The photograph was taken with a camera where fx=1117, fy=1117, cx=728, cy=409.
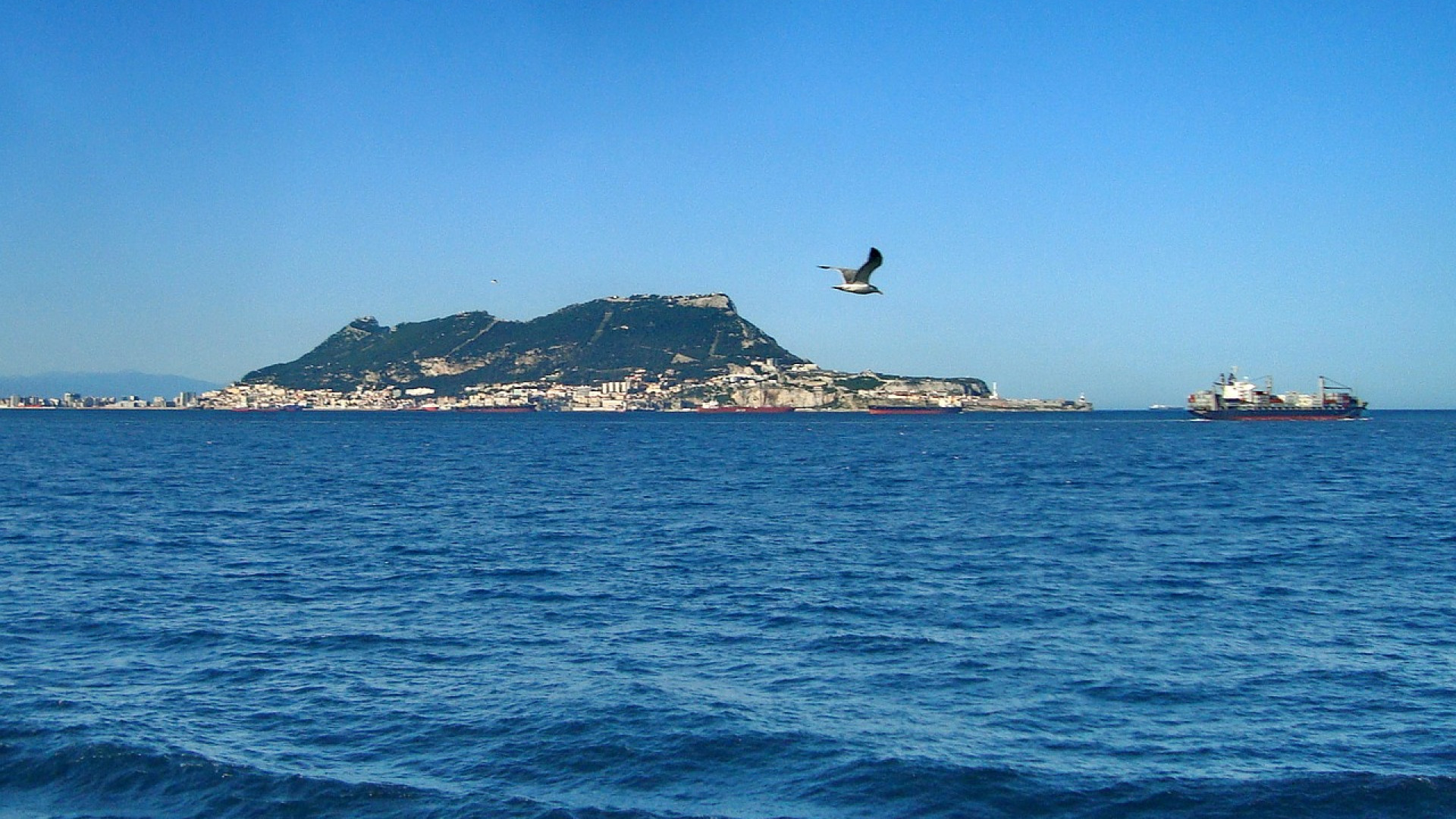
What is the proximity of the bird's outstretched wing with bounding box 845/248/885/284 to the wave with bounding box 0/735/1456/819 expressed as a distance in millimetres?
11903


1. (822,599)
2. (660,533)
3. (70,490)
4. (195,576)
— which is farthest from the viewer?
(70,490)

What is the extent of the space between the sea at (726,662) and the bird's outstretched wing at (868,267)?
289 inches

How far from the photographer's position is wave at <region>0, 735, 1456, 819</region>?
Result: 13.5m

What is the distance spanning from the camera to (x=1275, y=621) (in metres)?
23.0

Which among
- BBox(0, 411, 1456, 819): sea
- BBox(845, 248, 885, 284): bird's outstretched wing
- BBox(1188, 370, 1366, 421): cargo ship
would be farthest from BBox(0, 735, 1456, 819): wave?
BBox(1188, 370, 1366, 421): cargo ship

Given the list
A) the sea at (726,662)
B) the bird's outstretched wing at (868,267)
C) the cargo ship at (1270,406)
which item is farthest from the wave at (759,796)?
the cargo ship at (1270,406)

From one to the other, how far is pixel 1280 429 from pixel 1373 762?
512 feet

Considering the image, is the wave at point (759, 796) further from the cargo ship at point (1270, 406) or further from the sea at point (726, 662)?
the cargo ship at point (1270, 406)

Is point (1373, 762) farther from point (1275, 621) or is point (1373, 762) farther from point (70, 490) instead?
point (70, 490)

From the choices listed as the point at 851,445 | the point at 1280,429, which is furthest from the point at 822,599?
the point at 1280,429

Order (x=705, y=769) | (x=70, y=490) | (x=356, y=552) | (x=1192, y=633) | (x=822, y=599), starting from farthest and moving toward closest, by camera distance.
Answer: (x=70, y=490), (x=356, y=552), (x=822, y=599), (x=1192, y=633), (x=705, y=769)

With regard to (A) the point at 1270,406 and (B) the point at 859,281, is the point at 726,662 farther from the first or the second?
(A) the point at 1270,406

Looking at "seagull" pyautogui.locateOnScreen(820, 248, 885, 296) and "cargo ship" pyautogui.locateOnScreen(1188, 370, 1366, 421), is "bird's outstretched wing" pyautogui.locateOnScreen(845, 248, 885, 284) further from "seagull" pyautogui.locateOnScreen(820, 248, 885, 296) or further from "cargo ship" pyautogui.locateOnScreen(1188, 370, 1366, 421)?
"cargo ship" pyautogui.locateOnScreen(1188, 370, 1366, 421)

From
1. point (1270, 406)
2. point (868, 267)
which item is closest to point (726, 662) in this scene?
point (868, 267)
